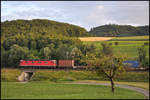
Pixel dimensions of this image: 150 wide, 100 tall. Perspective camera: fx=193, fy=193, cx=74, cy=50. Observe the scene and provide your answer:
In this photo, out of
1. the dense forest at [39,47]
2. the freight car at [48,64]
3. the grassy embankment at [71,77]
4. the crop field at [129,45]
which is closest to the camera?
the grassy embankment at [71,77]

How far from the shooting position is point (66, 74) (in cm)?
4166

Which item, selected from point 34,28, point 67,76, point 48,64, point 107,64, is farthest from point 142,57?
point 34,28

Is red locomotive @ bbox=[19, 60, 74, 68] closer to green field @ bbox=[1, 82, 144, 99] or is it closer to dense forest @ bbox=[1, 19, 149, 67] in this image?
dense forest @ bbox=[1, 19, 149, 67]

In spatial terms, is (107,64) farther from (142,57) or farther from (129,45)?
(129,45)

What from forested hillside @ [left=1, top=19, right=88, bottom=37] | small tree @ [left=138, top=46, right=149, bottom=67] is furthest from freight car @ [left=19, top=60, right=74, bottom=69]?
forested hillside @ [left=1, top=19, right=88, bottom=37]

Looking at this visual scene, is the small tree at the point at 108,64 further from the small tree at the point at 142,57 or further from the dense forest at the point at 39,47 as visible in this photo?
the small tree at the point at 142,57

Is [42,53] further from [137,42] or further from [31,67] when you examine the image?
[137,42]

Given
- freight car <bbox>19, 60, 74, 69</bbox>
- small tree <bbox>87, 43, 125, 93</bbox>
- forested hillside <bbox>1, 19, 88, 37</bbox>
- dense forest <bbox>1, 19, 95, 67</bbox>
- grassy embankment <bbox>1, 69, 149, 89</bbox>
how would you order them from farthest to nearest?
forested hillside <bbox>1, 19, 88, 37</bbox>
dense forest <bbox>1, 19, 95, 67</bbox>
freight car <bbox>19, 60, 74, 69</bbox>
grassy embankment <bbox>1, 69, 149, 89</bbox>
small tree <bbox>87, 43, 125, 93</bbox>

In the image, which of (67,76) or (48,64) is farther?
(48,64)

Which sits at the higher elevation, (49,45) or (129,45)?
(49,45)

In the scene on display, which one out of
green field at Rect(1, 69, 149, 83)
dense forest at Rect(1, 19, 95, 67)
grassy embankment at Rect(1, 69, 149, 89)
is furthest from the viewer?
dense forest at Rect(1, 19, 95, 67)

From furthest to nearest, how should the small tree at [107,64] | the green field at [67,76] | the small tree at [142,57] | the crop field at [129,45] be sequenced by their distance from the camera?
the crop field at [129,45], the small tree at [142,57], the green field at [67,76], the small tree at [107,64]

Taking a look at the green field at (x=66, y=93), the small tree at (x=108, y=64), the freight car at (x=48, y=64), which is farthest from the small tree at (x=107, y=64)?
the freight car at (x=48, y=64)

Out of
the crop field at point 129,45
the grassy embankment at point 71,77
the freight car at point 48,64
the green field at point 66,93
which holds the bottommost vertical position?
the grassy embankment at point 71,77
